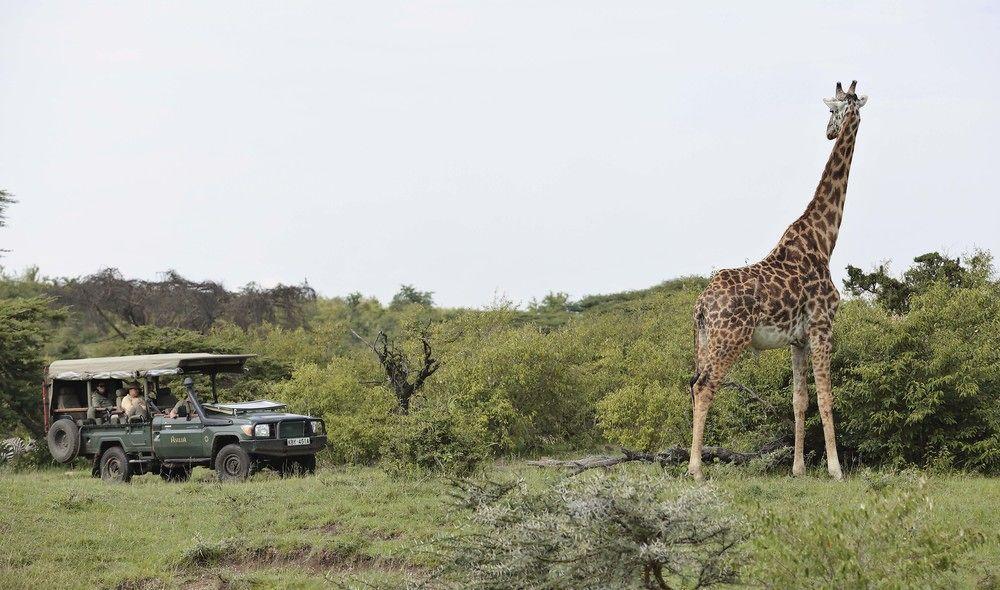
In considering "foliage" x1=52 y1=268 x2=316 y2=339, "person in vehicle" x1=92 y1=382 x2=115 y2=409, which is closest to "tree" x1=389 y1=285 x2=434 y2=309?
"foliage" x1=52 y1=268 x2=316 y2=339

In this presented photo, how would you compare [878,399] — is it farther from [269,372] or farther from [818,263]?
[269,372]

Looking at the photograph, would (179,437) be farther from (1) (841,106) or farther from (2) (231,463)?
(1) (841,106)

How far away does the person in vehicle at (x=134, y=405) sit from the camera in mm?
18000

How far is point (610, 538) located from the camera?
6.73 m

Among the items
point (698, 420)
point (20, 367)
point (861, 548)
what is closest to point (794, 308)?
point (698, 420)

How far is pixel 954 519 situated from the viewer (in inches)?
384

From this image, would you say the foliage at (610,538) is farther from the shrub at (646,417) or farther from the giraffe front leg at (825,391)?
the shrub at (646,417)

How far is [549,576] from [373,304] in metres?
45.6

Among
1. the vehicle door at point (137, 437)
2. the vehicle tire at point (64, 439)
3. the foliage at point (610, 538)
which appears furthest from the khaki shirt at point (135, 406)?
the foliage at point (610, 538)

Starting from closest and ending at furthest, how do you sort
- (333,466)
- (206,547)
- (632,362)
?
(206,547) → (333,466) → (632,362)

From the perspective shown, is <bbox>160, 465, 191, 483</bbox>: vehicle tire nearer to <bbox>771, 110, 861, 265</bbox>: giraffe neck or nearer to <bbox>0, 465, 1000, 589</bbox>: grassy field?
<bbox>0, 465, 1000, 589</bbox>: grassy field

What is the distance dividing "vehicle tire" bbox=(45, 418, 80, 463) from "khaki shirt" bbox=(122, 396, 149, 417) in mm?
1058

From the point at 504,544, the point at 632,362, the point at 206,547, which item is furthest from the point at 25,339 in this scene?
the point at 504,544

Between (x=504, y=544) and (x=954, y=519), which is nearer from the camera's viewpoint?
(x=504, y=544)
